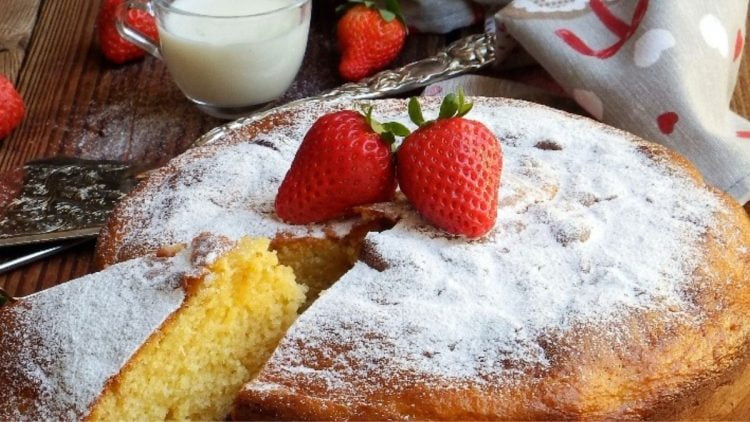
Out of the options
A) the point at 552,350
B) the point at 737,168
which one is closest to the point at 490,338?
the point at 552,350

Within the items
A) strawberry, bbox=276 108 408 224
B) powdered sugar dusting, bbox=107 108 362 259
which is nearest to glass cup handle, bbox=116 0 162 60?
powdered sugar dusting, bbox=107 108 362 259

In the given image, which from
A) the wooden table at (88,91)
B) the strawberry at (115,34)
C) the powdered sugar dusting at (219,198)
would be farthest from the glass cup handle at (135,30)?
the powdered sugar dusting at (219,198)

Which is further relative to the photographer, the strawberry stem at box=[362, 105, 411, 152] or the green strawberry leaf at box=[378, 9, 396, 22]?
the green strawberry leaf at box=[378, 9, 396, 22]

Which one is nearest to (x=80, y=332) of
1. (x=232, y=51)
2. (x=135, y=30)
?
(x=232, y=51)

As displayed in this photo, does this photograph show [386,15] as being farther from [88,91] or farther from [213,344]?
[213,344]

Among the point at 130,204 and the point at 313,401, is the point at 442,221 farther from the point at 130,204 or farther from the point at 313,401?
the point at 130,204

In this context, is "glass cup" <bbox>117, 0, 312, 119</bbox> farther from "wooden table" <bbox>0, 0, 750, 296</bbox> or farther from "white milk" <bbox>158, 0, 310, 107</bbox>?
"wooden table" <bbox>0, 0, 750, 296</bbox>

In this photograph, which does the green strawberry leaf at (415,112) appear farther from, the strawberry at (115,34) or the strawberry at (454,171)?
the strawberry at (115,34)
